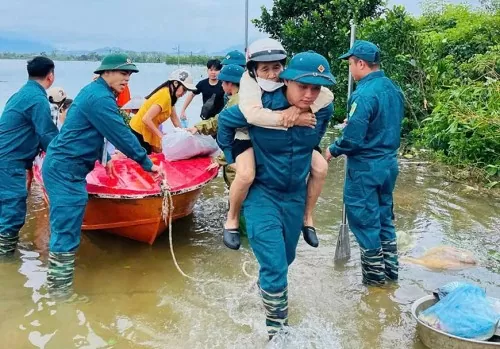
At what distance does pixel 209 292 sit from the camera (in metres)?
4.64

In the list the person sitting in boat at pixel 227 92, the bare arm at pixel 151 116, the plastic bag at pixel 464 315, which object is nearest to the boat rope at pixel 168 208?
the person sitting in boat at pixel 227 92

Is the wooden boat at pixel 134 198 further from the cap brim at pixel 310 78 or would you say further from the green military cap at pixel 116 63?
the cap brim at pixel 310 78

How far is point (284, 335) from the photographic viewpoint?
3.56 meters

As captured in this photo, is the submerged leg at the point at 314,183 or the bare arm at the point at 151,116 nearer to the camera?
the submerged leg at the point at 314,183

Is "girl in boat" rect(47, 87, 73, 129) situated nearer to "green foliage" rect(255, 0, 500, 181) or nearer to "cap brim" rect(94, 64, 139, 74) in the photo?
"cap brim" rect(94, 64, 139, 74)

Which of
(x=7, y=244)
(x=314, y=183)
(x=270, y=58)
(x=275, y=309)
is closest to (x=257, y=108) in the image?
(x=270, y=58)

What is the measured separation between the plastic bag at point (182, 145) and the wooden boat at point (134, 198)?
0.87 feet

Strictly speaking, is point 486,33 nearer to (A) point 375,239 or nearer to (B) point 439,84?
(B) point 439,84

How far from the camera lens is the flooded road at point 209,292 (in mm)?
3861

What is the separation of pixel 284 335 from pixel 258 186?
3.29 ft

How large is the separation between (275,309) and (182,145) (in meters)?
2.90

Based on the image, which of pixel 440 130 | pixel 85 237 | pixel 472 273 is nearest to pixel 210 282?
pixel 85 237

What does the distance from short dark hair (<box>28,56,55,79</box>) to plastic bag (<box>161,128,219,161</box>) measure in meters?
1.48

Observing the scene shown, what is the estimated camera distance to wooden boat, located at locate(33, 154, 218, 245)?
198 inches
